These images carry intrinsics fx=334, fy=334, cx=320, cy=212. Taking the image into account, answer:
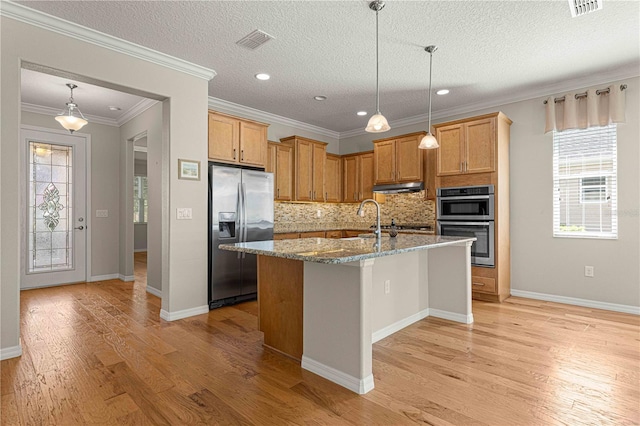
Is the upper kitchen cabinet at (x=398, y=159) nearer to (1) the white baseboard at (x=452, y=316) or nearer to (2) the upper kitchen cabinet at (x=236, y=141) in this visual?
(2) the upper kitchen cabinet at (x=236, y=141)

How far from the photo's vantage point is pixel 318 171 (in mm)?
6113

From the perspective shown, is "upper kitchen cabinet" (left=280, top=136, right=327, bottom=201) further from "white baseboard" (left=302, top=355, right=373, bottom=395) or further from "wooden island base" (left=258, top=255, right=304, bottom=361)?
"white baseboard" (left=302, top=355, right=373, bottom=395)

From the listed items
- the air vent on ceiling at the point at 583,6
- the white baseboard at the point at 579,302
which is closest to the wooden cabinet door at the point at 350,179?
the white baseboard at the point at 579,302

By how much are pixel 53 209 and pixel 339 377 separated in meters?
5.52

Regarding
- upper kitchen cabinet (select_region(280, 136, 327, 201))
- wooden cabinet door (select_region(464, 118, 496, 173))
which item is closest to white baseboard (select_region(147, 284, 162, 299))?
upper kitchen cabinet (select_region(280, 136, 327, 201))

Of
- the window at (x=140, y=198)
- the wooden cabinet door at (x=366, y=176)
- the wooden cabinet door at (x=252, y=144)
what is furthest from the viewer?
the window at (x=140, y=198)

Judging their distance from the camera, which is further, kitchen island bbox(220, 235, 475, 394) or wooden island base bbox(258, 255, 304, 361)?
wooden island base bbox(258, 255, 304, 361)

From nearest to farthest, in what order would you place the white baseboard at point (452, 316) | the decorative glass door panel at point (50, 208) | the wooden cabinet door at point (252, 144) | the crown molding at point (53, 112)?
the white baseboard at point (452, 316), the wooden cabinet door at point (252, 144), the crown molding at point (53, 112), the decorative glass door panel at point (50, 208)

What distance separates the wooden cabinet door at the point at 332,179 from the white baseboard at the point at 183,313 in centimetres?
318

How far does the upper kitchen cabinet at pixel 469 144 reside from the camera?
436 centimetres

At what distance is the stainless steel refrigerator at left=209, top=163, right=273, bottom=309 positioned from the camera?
4031 millimetres

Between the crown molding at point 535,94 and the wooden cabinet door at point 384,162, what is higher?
the crown molding at point 535,94

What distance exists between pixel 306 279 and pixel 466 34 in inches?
104

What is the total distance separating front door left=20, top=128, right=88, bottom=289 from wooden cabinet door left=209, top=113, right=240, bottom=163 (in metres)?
2.97
